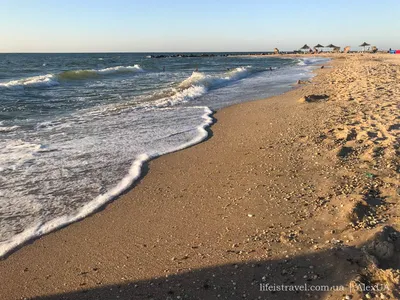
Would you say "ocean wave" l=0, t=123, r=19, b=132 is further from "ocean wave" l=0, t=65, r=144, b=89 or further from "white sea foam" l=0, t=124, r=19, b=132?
"ocean wave" l=0, t=65, r=144, b=89

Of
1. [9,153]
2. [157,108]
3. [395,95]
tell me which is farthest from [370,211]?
[157,108]

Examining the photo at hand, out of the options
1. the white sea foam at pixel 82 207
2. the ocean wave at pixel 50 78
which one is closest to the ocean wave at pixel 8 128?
the white sea foam at pixel 82 207

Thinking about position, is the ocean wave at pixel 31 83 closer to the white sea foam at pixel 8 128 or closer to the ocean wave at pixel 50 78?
the ocean wave at pixel 50 78

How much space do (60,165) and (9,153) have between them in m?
1.52

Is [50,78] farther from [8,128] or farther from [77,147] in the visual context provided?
[77,147]

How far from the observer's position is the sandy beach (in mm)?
2910

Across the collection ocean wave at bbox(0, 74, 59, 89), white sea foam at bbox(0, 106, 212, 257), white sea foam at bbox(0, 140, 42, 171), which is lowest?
white sea foam at bbox(0, 106, 212, 257)

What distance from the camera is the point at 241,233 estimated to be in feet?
12.3

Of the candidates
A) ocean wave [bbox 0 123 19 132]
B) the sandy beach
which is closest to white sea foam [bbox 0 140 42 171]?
ocean wave [bbox 0 123 19 132]

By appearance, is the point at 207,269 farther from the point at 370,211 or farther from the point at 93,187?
the point at 93,187

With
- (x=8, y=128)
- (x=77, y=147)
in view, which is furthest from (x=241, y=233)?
(x=8, y=128)

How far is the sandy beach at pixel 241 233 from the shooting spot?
9.55 ft

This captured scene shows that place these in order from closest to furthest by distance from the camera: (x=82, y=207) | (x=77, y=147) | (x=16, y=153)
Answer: (x=82, y=207) < (x=16, y=153) < (x=77, y=147)

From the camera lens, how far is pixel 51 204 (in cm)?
455
